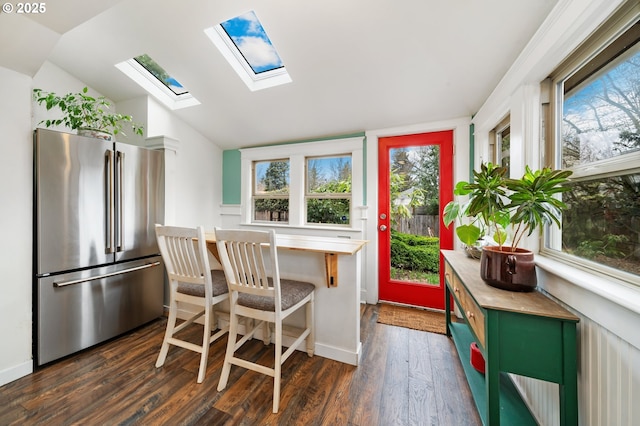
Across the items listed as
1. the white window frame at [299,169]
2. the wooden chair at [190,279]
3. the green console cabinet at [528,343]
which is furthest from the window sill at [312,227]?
the green console cabinet at [528,343]

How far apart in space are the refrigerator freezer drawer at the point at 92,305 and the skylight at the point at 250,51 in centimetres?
215

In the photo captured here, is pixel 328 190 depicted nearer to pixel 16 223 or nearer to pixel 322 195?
pixel 322 195

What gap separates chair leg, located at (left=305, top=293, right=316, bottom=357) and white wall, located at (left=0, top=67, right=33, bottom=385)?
1.98m

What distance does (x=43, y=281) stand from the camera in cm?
168

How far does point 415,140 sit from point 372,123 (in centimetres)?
54

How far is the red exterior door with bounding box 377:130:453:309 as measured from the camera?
8.50 feet

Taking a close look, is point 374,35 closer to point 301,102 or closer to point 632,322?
point 301,102

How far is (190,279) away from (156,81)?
2534 millimetres

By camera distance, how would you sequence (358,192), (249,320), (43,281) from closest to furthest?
(43,281) → (249,320) → (358,192)

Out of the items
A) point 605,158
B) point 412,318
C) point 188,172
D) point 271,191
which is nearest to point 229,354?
point 412,318

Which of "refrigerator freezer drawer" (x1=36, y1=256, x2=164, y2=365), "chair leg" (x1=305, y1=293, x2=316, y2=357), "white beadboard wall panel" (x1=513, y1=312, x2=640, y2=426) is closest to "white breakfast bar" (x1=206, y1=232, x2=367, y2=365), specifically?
"chair leg" (x1=305, y1=293, x2=316, y2=357)

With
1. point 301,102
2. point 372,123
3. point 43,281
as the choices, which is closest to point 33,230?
point 43,281

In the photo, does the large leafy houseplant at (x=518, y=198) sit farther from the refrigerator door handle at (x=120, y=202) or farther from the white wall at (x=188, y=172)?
the white wall at (x=188, y=172)

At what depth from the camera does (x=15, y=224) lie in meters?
1.58
